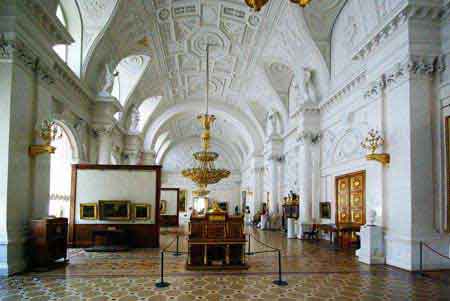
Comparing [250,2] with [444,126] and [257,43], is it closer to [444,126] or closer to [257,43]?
[444,126]

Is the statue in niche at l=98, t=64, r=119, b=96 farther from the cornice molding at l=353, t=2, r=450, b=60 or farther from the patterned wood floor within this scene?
the cornice molding at l=353, t=2, r=450, b=60

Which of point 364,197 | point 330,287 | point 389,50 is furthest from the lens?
point 364,197

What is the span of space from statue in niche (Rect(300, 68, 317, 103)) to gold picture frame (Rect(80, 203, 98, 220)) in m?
8.86

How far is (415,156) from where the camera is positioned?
7.68m

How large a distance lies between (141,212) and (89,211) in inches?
63.2

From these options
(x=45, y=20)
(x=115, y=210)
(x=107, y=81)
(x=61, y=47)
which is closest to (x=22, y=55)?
(x=45, y=20)

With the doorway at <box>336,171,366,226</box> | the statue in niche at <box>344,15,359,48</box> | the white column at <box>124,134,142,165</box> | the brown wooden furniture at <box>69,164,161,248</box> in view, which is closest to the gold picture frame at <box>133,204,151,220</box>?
the brown wooden furniture at <box>69,164,161,248</box>

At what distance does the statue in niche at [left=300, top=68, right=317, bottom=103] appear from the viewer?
14.3 m

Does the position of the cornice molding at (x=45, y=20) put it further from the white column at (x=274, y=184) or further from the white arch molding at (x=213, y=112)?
the white arch molding at (x=213, y=112)

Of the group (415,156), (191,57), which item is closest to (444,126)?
(415,156)

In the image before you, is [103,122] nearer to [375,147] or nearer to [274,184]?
[375,147]

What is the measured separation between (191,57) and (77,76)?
22.3 feet

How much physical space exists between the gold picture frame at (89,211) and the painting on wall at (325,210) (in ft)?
26.7

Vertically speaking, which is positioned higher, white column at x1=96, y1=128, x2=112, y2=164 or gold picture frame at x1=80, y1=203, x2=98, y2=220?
white column at x1=96, y1=128, x2=112, y2=164
